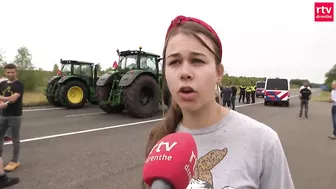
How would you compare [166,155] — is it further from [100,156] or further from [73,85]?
[73,85]

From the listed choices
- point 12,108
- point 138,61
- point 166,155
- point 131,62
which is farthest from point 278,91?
point 166,155

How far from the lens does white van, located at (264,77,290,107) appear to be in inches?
699

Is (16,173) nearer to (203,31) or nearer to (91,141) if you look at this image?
(91,141)

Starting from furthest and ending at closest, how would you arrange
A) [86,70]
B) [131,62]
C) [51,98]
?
[86,70] < [51,98] < [131,62]

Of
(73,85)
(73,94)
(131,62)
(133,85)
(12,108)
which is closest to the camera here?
(12,108)

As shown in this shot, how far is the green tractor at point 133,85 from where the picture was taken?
948 centimetres

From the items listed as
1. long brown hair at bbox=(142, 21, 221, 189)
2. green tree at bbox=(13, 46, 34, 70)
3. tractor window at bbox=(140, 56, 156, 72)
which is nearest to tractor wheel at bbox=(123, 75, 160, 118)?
tractor window at bbox=(140, 56, 156, 72)

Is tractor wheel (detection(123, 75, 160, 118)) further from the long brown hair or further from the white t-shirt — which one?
the white t-shirt

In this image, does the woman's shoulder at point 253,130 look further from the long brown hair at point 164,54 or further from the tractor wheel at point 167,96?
the tractor wheel at point 167,96

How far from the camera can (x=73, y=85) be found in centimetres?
1223

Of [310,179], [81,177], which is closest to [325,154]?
[310,179]

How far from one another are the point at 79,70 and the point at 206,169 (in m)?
13.1

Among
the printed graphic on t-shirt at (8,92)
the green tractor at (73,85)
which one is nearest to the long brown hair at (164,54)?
the printed graphic on t-shirt at (8,92)

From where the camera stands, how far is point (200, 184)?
106 centimetres
